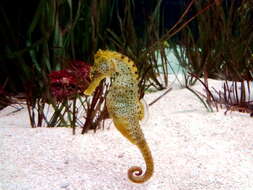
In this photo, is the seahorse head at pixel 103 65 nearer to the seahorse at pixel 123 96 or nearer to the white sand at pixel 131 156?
the seahorse at pixel 123 96

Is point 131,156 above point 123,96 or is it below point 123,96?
below

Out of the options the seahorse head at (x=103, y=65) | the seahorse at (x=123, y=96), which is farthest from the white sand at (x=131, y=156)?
the seahorse head at (x=103, y=65)

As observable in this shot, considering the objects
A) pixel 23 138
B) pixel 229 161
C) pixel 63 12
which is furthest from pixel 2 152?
pixel 63 12

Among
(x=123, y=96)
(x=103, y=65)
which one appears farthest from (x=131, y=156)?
(x=103, y=65)

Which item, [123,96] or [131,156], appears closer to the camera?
[123,96]

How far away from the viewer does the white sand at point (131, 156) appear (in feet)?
6.37

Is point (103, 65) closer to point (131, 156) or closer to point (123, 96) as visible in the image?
point (123, 96)

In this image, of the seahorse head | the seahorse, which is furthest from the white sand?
the seahorse head

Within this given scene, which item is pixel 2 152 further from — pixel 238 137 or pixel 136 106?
pixel 238 137

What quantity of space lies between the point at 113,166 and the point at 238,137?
1.01 m

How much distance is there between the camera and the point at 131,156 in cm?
220

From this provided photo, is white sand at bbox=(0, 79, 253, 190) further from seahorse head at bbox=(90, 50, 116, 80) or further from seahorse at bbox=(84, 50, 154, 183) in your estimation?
seahorse head at bbox=(90, 50, 116, 80)

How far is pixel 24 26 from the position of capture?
4891 mm

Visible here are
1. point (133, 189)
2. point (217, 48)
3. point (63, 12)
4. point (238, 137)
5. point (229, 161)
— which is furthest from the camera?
point (63, 12)
